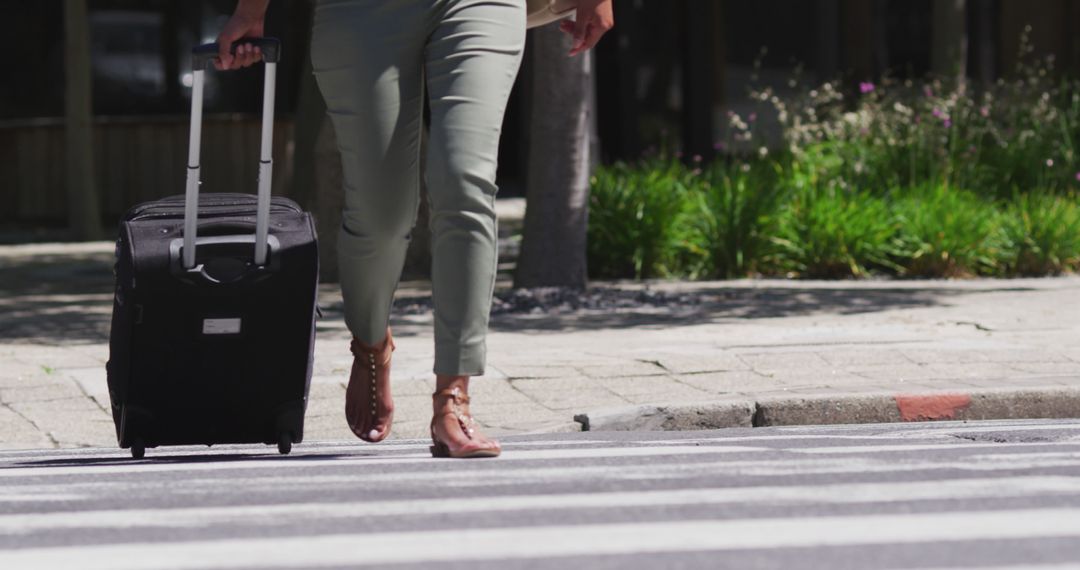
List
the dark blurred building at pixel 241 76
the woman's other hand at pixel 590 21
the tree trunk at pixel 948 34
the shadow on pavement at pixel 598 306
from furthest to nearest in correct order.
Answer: the dark blurred building at pixel 241 76 → the tree trunk at pixel 948 34 → the shadow on pavement at pixel 598 306 → the woman's other hand at pixel 590 21

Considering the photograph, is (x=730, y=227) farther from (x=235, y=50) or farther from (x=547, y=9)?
(x=235, y=50)

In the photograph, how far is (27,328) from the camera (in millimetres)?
9711

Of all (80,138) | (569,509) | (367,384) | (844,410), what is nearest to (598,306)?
(844,410)

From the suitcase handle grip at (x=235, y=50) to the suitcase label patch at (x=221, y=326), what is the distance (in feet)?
2.12

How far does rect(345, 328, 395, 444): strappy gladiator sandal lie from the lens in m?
5.13

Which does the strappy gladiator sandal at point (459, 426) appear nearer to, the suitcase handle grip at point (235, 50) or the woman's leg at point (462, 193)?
the woman's leg at point (462, 193)

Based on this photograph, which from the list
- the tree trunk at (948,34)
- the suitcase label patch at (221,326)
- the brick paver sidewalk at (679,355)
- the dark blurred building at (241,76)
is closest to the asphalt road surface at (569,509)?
the suitcase label patch at (221,326)

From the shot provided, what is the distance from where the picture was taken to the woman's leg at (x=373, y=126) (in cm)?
478

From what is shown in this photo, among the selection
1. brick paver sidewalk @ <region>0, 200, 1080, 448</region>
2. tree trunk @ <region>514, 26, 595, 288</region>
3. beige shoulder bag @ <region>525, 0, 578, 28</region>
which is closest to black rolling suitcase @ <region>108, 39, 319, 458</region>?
beige shoulder bag @ <region>525, 0, 578, 28</region>

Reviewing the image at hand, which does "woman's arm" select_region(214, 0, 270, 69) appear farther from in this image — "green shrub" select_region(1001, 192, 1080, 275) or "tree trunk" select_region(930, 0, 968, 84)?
"tree trunk" select_region(930, 0, 968, 84)

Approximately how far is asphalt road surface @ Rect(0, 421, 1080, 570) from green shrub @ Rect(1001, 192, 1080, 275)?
24.1ft

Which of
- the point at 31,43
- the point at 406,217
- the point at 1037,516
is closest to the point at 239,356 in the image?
the point at 406,217

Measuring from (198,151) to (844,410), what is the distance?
2.88 m

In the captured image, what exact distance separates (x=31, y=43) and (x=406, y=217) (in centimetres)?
1476
